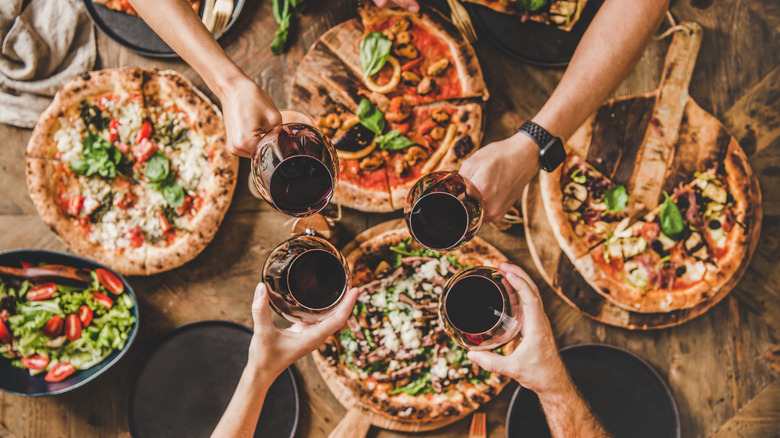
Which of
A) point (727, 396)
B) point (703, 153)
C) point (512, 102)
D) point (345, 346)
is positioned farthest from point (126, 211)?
point (727, 396)

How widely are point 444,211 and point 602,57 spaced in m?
1.04

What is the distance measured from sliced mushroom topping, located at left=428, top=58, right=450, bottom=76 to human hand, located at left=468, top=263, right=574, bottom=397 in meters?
1.15

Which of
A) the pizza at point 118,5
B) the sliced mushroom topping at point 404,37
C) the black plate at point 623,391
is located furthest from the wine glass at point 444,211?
the pizza at point 118,5

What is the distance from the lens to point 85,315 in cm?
241

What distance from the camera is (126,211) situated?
2461 millimetres

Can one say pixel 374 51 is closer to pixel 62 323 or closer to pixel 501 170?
pixel 501 170

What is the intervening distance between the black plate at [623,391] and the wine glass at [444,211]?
1.14 meters

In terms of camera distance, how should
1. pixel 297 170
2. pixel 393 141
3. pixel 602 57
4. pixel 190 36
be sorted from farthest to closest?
pixel 393 141 < pixel 602 57 < pixel 190 36 < pixel 297 170

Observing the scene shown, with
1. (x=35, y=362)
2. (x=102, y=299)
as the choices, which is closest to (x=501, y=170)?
(x=102, y=299)

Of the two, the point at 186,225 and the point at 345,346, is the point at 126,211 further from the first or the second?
the point at 345,346

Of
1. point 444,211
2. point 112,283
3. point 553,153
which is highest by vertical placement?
point 553,153

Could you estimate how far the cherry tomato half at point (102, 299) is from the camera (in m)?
2.41

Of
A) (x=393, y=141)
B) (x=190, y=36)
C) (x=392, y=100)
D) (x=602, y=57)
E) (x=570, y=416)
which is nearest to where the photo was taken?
(x=190, y=36)

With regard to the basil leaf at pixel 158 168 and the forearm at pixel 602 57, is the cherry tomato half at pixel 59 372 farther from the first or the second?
the forearm at pixel 602 57
